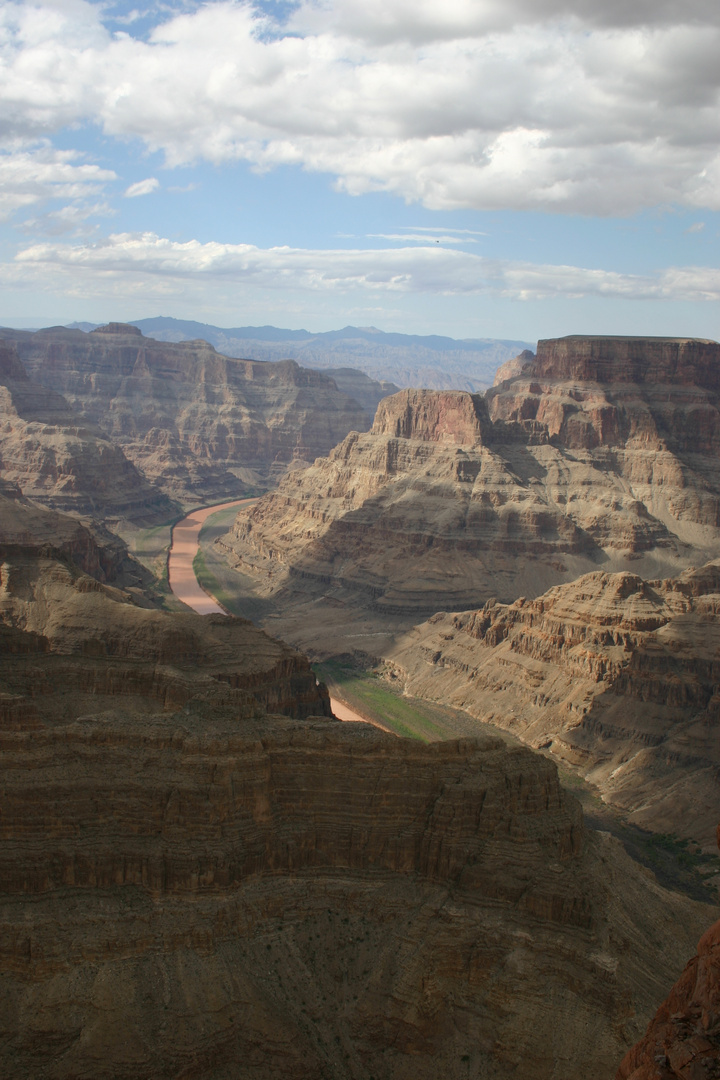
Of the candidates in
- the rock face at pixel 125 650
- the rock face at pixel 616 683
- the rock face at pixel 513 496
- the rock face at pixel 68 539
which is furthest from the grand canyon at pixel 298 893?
the rock face at pixel 513 496

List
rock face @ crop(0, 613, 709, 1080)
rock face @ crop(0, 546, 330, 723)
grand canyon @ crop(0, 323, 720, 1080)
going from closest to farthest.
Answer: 1. grand canyon @ crop(0, 323, 720, 1080)
2. rock face @ crop(0, 613, 709, 1080)
3. rock face @ crop(0, 546, 330, 723)

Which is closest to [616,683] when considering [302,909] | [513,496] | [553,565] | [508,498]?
[553,565]

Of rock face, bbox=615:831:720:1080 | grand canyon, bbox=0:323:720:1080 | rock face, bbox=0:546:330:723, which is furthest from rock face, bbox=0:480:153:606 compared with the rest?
rock face, bbox=615:831:720:1080

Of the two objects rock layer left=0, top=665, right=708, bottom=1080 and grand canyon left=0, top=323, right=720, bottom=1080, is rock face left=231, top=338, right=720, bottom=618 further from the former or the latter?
rock layer left=0, top=665, right=708, bottom=1080

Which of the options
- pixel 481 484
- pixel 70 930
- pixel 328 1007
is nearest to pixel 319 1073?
pixel 328 1007

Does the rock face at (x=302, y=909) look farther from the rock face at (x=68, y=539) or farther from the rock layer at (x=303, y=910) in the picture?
the rock face at (x=68, y=539)

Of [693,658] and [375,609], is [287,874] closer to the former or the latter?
[693,658]
